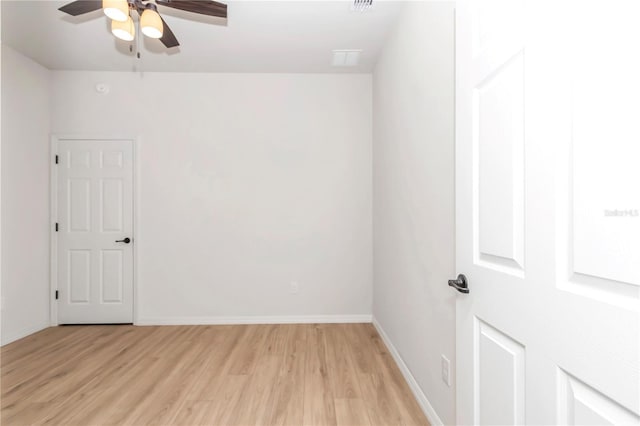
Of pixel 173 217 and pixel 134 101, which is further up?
pixel 134 101

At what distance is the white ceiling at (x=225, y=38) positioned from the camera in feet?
8.68

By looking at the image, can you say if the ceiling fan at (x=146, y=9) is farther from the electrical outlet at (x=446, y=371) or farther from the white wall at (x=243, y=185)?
the electrical outlet at (x=446, y=371)

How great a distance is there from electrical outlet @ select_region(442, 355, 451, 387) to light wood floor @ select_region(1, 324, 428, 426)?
0.42m

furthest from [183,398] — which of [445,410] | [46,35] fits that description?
[46,35]

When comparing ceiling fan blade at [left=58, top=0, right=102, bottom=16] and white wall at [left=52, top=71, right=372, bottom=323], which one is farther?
white wall at [left=52, top=71, right=372, bottom=323]

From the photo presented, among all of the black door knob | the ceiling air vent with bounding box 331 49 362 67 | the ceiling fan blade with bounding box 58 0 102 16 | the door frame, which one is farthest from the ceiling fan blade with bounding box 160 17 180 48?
the black door knob

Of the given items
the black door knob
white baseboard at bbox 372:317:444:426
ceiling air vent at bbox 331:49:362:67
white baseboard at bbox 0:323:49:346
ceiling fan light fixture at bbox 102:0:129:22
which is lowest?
white baseboard at bbox 0:323:49:346

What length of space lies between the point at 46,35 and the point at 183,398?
359 cm

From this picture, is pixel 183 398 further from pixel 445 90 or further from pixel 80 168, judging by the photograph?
pixel 80 168

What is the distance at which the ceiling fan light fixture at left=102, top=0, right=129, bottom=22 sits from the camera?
1.87m

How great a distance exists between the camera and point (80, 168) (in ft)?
12.3

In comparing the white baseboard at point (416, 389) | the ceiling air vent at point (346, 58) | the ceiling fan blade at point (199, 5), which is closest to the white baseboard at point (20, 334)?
the ceiling fan blade at point (199, 5)

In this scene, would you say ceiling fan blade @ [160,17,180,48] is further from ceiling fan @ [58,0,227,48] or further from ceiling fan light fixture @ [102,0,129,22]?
ceiling fan light fixture @ [102,0,129,22]

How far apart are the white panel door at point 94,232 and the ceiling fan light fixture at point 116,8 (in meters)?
2.16
